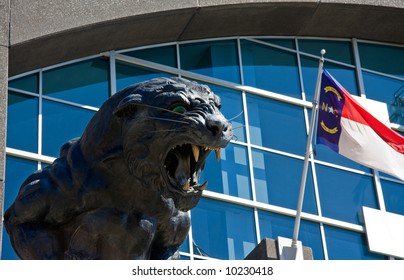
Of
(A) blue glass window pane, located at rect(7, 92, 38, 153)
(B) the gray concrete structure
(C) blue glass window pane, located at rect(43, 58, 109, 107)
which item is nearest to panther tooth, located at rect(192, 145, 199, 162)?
(B) the gray concrete structure

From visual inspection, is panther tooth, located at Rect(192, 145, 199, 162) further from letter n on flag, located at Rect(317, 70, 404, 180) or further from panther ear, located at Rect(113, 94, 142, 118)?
letter n on flag, located at Rect(317, 70, 404, 180)

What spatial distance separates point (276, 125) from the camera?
24156 mm

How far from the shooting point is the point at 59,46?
2158 cm

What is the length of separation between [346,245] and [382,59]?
4.69m

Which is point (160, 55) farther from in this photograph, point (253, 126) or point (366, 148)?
point (366, 148)

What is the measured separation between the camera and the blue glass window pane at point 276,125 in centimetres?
2383

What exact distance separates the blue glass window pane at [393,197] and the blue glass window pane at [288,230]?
1825 mm

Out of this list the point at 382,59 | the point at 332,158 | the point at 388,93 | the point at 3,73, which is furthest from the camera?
the point at 382,59

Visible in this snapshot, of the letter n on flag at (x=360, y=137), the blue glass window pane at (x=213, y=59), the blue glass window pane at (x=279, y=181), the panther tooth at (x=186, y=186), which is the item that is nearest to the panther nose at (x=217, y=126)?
the panther tooth at (x=186, y=186)

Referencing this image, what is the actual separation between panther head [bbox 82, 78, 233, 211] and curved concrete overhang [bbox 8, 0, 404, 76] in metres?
12.3

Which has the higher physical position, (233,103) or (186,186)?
(233,103)

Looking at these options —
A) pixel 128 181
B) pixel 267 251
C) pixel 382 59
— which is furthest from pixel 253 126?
pixel 128 181

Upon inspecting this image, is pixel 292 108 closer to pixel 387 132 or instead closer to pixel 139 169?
pixel 387 132
